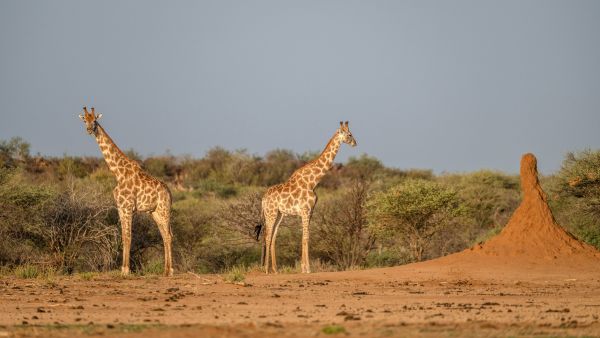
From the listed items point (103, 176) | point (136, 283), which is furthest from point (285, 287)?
point (103, 176)

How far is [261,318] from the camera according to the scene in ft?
45.1

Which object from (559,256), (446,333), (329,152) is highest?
(329,152)

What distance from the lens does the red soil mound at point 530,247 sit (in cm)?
2242

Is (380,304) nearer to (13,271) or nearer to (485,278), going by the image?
(485,278)

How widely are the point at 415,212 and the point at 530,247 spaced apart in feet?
21.0

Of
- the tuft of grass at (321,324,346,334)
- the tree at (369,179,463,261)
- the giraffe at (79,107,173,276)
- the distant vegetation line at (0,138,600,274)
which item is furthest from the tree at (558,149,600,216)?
the tuft of grass at (321,324,346,334)

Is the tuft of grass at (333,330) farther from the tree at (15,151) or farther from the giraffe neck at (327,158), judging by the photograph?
the tree at (15,151)

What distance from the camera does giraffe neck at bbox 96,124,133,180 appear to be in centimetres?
2248

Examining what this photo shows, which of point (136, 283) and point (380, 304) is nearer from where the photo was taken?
point (380, 304)

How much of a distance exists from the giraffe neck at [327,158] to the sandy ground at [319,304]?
306 centimetres

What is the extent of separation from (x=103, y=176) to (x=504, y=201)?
1666 centimetres

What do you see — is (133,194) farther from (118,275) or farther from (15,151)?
(15,151)

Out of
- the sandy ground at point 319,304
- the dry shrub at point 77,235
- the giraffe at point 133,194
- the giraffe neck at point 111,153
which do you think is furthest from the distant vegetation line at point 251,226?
the sandy ground at point 319,304

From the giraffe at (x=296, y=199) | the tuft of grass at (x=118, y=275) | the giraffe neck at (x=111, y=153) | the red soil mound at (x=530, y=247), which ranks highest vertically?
the giraffe neck at (x=111, y=153)
